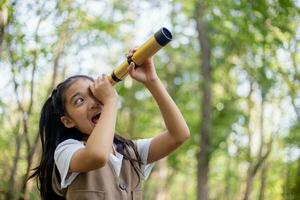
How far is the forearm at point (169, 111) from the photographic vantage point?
220cm

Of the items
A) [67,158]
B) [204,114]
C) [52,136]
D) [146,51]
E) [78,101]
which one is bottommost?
[67,158]

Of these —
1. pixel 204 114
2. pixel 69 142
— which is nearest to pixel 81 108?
pixel 69 142

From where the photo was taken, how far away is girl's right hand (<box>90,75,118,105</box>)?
202cm

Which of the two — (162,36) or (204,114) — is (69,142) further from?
(204,114)

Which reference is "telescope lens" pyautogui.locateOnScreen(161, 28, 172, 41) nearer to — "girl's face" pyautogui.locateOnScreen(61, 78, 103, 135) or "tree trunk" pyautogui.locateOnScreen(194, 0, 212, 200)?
"girl's face" pyautogui.locateOnScreen(61, 78, 103, 135)

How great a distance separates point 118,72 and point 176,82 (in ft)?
36.9

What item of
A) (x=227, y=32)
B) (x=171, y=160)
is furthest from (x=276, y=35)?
(x=171, y=160)

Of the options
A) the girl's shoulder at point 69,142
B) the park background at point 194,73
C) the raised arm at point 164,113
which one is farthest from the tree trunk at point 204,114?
the girl's shoulder at point 69,142

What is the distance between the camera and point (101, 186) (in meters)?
1.98

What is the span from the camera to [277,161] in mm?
16094

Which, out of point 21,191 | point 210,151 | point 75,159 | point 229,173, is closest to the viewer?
point 75,159

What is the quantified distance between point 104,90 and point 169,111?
323 mm

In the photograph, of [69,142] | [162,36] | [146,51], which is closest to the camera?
[162,36]

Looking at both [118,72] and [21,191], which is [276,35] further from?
[118,72]
